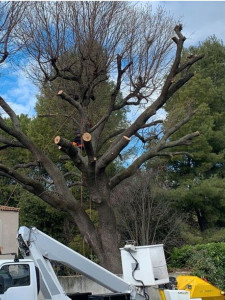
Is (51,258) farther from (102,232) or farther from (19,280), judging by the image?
(102,232)

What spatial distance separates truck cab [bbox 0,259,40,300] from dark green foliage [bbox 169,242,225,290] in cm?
869

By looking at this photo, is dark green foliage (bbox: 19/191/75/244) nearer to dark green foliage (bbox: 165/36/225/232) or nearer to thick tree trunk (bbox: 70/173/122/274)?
dark green foliage (bbox: 165/36/225/232)

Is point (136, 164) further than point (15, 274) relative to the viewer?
Yes

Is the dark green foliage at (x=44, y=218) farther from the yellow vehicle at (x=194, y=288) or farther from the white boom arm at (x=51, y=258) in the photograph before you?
the white boom arm at (x=51, y=258)

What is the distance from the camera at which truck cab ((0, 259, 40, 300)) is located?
824cm

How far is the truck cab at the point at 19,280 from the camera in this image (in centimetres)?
824

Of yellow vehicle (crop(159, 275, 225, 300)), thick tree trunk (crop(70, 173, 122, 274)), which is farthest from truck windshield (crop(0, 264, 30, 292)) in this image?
thick tree trunk (crop(70, 173, 122, 274))

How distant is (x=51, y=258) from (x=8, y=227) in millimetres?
14996

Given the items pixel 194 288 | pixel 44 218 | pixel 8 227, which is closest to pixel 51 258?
pixel 194 288

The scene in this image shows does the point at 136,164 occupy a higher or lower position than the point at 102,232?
higher

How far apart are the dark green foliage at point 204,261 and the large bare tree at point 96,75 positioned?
11.0ft

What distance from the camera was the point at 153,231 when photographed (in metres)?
21.5

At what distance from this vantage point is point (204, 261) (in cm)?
1653

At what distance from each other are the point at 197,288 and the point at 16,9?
10642 mm
